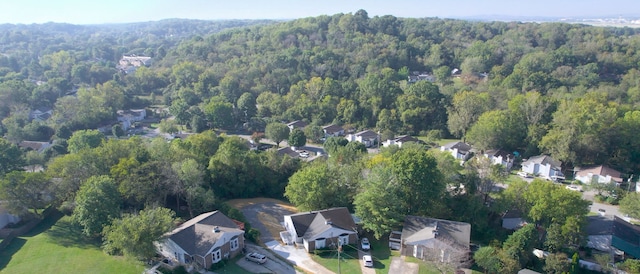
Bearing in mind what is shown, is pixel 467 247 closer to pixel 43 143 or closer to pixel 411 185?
pixel 411 185

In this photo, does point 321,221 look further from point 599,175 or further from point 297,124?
point 297,124

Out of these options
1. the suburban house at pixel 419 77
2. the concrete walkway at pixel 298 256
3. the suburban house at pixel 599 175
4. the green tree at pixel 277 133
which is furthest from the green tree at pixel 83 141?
the suburban house at pixel 419 77

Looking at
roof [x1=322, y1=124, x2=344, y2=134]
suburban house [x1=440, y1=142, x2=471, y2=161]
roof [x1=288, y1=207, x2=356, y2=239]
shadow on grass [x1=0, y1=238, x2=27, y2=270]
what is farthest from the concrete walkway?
roof [x1=322, y1=124, x2=344, y2=134]

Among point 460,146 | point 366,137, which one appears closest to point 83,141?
point 366,137

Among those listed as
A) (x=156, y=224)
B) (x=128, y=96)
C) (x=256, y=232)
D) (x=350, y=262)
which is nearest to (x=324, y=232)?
(x=350, y=262)

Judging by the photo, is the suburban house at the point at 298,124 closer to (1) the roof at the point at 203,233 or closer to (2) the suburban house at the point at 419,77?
(2) the suburban house at the point at 419,77

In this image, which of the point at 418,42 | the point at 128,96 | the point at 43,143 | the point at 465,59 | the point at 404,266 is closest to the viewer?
the point at 404,266
